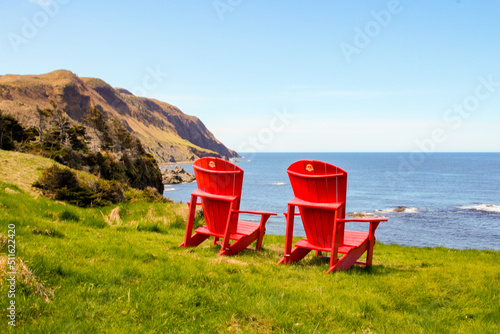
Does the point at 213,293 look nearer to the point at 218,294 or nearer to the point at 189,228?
the point at 218,294

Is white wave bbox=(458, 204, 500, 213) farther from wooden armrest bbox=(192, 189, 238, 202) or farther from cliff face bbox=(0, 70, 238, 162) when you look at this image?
cliff face bbox=(0, 70, 238, 162)

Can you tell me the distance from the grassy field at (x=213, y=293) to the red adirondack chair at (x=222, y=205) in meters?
0.57

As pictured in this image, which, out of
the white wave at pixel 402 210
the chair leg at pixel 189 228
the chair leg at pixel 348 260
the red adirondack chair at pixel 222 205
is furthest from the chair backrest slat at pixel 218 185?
the white wave at pixel 402 210

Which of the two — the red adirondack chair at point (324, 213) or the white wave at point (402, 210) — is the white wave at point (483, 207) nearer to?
the white wave at point (402, 210)

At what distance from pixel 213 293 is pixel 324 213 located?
2412mm

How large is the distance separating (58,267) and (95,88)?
197594 millimetres

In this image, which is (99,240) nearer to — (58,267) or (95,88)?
(58,267)

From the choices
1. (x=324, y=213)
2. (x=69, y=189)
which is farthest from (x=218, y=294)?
(x=69, y=189)

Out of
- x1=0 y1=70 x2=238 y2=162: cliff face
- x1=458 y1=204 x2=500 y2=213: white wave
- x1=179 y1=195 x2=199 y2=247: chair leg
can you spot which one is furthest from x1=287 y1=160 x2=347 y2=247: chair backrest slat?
x1=458 y1=204 x2=500 y2=213: white wave

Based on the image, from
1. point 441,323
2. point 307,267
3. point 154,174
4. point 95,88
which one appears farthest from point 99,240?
point 95,88

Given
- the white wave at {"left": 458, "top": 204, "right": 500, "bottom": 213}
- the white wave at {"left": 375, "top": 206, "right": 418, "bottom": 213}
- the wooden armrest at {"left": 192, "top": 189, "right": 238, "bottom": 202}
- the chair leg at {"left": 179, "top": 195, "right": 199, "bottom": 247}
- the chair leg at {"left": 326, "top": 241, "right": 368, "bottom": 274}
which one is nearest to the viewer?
the chair leg at {"left": 326, "top": 241, "right": 368, "bottom": 274}

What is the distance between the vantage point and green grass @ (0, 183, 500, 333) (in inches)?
126

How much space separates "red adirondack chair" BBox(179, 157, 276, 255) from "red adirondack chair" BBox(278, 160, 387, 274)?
81cm

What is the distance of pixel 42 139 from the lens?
27.0 m
